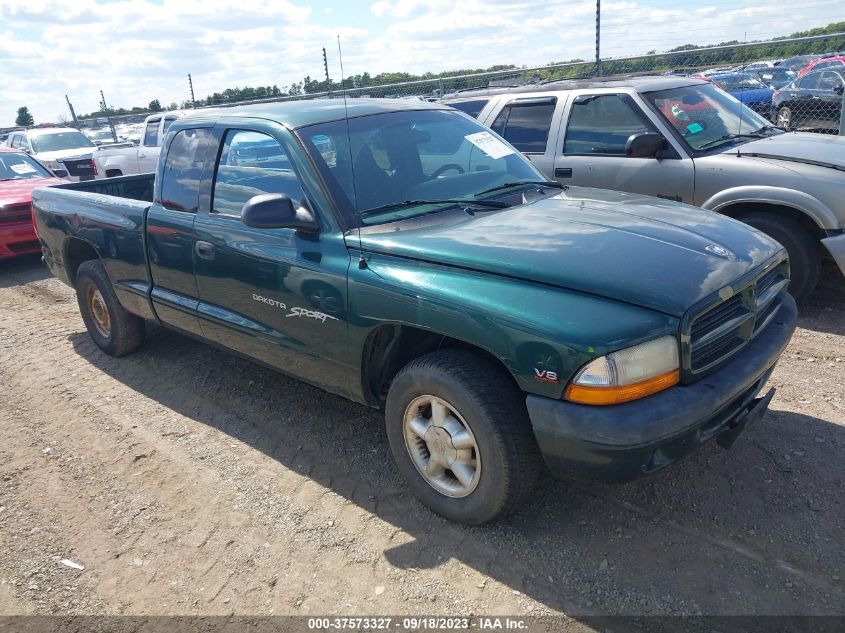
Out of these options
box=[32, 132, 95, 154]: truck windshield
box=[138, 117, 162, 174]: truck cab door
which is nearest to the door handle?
box=[138, 117, 162, 174]: truck cab door

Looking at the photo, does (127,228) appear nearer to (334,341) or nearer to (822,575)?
(334,341)

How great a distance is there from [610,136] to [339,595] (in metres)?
4.76

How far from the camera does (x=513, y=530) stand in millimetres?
3078

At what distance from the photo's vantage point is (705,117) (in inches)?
235

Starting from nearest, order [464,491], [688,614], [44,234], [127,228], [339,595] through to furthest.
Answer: [688,614] < [339,595] < [464,491] < [127,228] < [44,234]

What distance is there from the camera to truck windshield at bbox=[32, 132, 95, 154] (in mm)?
16281

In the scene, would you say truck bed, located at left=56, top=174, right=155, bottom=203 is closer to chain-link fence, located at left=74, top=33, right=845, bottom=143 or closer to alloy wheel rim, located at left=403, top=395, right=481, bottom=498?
chain-link fence, located at left=74, top=33, right=845, bottom=143

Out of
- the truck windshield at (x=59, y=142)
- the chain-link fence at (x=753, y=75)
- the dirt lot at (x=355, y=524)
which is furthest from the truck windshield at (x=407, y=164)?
the truck windshield at (x=59, y=142)

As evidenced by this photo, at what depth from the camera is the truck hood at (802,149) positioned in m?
5.23

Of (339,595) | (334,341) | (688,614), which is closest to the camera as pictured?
(688,614)

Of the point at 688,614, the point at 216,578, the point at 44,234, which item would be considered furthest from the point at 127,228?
the point at 688,614

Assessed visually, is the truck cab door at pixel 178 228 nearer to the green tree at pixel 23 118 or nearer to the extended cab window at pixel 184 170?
the extended cab window at pixel 184 170

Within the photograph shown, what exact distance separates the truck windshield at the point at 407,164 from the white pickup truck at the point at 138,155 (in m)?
9.84

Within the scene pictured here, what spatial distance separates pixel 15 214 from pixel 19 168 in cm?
205
